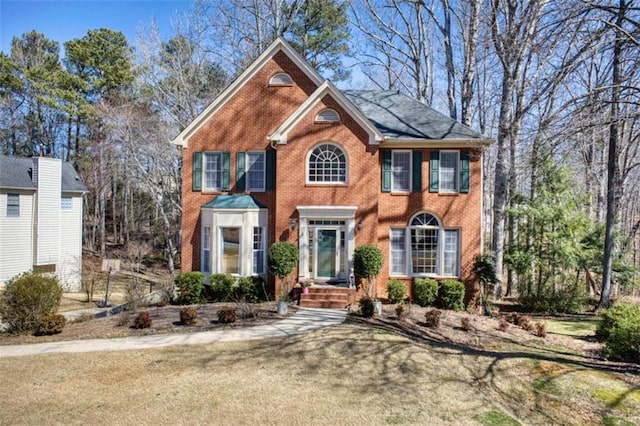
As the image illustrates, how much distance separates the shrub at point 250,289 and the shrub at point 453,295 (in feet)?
23.6

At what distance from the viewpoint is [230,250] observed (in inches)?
635

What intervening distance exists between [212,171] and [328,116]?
5.63 m

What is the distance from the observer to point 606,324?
11.9 meters

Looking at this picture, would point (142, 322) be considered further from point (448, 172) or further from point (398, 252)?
point (448, 172)

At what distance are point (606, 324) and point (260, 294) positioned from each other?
11675 millimetres

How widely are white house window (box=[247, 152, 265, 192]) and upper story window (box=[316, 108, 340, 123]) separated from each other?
120 inches

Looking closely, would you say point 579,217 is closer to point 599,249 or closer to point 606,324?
point 599,249

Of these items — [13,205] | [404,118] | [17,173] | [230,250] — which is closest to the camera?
[230,250]

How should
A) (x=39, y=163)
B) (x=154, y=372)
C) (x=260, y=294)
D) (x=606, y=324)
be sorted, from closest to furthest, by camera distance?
(x=154, y=372) → (x=606, y=324) → (x=260, y=294) → (x=39, y=163)

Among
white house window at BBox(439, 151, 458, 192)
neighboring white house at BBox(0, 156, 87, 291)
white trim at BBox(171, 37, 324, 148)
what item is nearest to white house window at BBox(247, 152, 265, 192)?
white trim at BBox(171, 37, 324, 148)

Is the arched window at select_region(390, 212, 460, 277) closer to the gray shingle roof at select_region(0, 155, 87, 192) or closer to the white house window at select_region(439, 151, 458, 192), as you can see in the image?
the white house window at select_region(439, 151, 458, 192)

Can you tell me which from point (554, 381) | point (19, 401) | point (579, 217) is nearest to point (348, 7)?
point (579, 217)

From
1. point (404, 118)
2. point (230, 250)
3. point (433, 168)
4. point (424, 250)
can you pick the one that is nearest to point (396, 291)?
point (424, 250)

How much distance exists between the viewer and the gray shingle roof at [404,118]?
52.1ft
